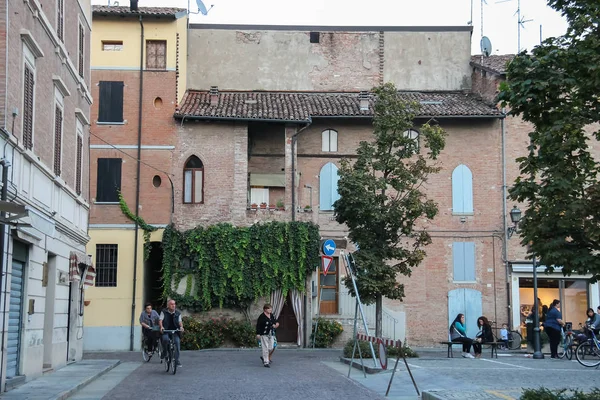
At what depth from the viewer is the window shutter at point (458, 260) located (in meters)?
33.9

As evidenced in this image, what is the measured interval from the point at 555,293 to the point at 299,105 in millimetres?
12748

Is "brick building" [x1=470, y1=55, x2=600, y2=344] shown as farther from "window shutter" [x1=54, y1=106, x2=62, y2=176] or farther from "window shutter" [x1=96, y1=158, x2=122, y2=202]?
"window shutter" [x1=54, y1=106, x2=62, y2=176]

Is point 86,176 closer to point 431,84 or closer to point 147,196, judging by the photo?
point 147,196

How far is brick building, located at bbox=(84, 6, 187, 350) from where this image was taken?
106 ft

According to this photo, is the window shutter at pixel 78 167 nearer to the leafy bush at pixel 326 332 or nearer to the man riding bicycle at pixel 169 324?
the man riding bicycle at pixel 169 324

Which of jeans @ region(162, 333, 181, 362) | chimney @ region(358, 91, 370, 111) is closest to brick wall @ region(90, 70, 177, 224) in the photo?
chimney @ region(358, 91, 370, 111)

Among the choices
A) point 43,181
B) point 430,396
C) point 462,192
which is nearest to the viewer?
point 430,396

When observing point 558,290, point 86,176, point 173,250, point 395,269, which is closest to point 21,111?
point 86,176

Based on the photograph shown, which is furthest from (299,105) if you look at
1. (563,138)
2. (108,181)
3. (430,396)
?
(563,138)

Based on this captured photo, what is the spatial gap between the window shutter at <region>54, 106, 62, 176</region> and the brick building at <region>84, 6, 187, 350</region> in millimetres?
12723

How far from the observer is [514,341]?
103 feet

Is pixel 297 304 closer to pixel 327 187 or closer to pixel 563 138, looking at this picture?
pixel 327 187

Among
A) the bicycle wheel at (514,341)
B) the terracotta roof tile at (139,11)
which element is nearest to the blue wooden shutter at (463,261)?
the bicycle wheel at (514,341)

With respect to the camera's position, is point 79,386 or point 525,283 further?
point 525,283
